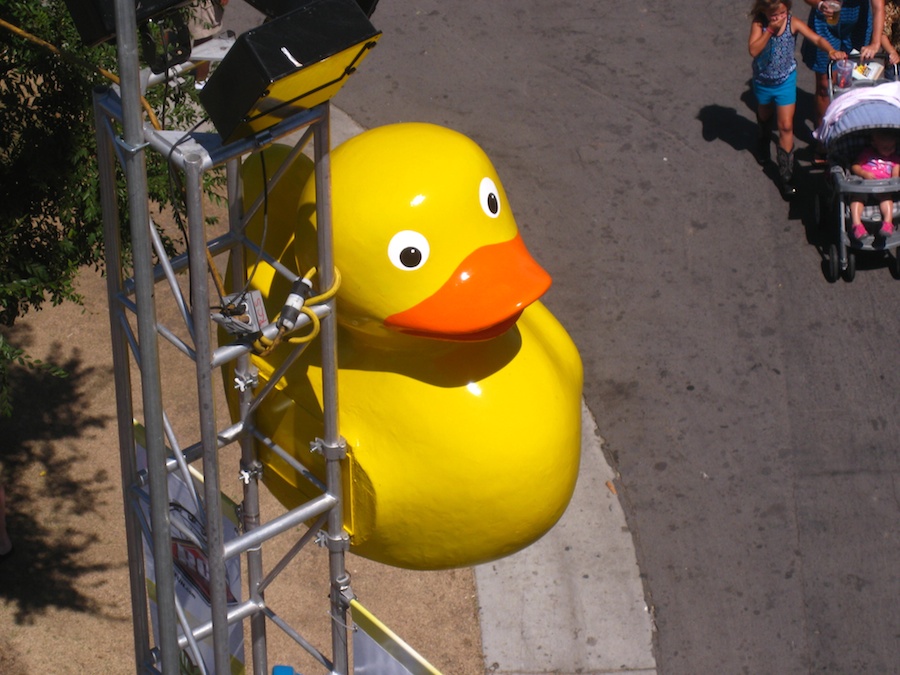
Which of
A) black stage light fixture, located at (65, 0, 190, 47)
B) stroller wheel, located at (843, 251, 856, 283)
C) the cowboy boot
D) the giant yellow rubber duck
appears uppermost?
black stage light fixture, located at (65, 0, 190, 47)

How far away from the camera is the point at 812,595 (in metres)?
7.54

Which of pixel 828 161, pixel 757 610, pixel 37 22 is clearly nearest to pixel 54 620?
pixel 37 22

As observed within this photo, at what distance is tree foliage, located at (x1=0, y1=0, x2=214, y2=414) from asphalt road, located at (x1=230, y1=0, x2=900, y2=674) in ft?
12.9

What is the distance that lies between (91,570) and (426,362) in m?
3.85

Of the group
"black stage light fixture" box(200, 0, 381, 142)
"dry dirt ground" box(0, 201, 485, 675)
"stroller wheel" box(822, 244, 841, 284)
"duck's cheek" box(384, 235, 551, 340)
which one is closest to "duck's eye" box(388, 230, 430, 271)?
"duck's cheek" box(384, 235, 551, 340)

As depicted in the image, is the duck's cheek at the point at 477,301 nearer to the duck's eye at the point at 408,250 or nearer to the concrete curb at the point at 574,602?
the duck's eye at the point at 408,250


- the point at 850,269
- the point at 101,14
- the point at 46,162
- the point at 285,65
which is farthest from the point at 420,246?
the point at 850,269

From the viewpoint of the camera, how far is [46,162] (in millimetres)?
5969

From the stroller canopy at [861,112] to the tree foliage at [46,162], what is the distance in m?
5.25

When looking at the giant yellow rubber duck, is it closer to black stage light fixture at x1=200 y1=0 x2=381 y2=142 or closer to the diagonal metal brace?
black stage light fixture at x1=200 y1=0 x2=381 y2=142

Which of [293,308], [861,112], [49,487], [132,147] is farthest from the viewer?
[861,112]

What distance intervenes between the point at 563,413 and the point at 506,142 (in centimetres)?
632

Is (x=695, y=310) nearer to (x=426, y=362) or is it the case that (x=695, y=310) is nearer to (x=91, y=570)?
(x=91, y=570)

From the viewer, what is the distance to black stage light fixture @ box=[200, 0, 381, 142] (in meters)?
3.84
